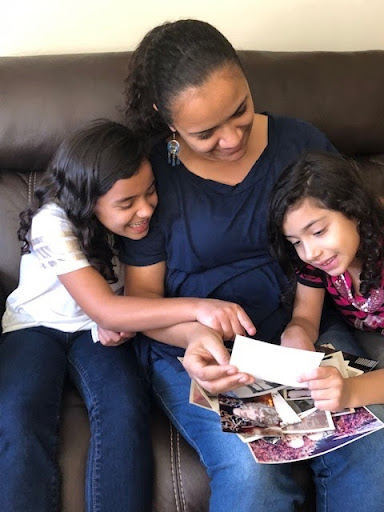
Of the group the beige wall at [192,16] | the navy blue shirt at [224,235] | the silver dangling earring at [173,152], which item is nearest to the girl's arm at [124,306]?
the navy blue shirt at [224,235]

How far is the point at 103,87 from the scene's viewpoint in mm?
1887

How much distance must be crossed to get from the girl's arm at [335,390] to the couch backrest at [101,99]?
2.98ft

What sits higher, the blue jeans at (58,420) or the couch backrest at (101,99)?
Answer: the couch backrest at (101,99)

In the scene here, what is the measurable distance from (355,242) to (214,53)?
0.55 metres

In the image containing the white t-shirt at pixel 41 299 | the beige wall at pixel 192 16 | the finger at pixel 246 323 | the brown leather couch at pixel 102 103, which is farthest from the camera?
the beige wall at pixel 192 16

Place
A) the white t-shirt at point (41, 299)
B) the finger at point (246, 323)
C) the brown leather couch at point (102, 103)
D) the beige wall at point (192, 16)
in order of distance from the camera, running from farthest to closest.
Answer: the beige wall at point (192, 16) < the brown leather couch at point (102, 103) < the white t-shirt at point (41, 299) < the finger at point (246, 323)

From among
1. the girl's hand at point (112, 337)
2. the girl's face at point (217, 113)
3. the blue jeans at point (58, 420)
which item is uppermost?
the girl's face at point (217, 113)

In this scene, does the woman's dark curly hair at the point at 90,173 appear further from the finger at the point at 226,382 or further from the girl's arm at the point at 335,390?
the girl's arm at the point at 335,390

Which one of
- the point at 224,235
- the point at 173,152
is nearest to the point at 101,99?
the point at 173,152

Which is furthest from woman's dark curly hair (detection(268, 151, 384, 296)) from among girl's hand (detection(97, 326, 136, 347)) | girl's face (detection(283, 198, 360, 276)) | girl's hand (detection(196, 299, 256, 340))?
girl's hand (detection(97, 326, 136, 347))

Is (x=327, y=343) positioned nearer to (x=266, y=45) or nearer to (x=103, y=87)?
(x=103, y=87)

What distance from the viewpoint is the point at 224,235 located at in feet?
5.38

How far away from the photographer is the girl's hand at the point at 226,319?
1493mm

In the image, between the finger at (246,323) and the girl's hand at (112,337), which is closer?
the finger at (246,323)
